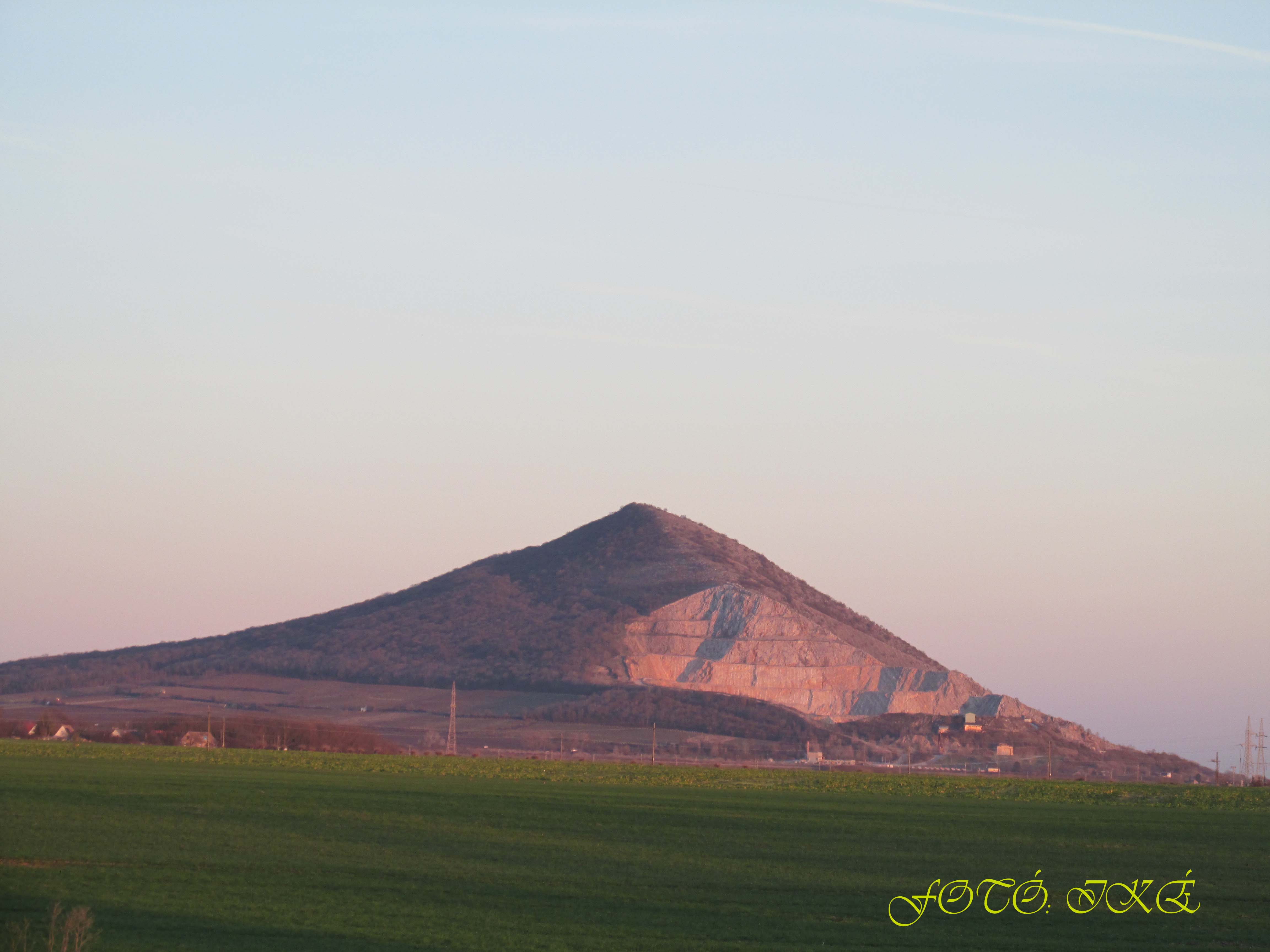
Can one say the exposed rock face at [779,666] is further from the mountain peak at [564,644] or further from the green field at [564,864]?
the green field at [564,864]

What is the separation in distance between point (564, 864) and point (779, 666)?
138627mm

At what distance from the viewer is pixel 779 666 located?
522 ft

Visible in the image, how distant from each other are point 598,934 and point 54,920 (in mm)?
7197

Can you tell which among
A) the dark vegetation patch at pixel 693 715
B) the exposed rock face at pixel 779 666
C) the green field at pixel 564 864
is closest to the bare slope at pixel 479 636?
the exposed rock face at pixel 779 666

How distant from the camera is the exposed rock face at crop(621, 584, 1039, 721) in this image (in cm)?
15325

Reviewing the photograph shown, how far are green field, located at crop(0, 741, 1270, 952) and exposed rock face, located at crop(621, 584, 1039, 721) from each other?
369ft

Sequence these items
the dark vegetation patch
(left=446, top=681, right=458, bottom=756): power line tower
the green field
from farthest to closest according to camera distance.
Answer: the dark vegetation patch → (left=446, top=681, right=458, bottom=756): power line tower → the green field

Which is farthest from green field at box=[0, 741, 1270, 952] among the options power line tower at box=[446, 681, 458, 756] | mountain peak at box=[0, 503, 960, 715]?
mountain peak at box=[0, 503, 960, 715]

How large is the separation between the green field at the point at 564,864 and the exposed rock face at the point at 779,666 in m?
113

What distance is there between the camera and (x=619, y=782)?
47.4m

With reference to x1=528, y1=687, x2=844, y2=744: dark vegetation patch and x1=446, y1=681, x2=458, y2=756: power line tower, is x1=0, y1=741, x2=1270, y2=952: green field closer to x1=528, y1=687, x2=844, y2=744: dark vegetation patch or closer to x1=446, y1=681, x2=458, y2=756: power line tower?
x1=446, y1=681, x2=458, y2=756: power line tower

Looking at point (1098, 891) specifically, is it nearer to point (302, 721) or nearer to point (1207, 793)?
point (1207, 793)

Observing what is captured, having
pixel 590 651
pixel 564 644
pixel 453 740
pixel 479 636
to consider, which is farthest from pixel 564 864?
pixel 479 636

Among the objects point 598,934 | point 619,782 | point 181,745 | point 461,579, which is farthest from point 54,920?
point 461,579
